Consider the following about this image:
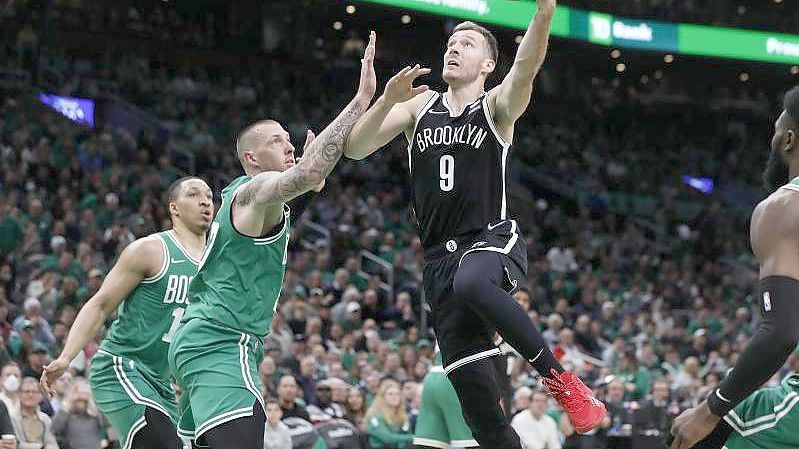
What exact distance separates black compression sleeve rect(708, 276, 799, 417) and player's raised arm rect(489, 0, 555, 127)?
5.55 ft

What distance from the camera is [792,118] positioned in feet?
17.4

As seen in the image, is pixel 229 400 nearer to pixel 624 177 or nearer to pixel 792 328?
pixel 792 328

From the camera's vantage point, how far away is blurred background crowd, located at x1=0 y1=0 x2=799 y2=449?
14.3 meters

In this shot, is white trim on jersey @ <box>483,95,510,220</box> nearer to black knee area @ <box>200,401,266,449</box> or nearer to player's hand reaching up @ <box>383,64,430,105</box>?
player's hand reaching up @ <box>383,64,430,105</box>

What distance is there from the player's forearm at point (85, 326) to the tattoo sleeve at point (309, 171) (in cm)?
172

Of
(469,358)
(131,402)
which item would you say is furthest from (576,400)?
(131,402)

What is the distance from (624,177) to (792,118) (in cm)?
2700

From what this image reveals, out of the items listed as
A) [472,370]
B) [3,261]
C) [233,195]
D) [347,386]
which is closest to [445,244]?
[472,370]

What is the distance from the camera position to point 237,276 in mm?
6652

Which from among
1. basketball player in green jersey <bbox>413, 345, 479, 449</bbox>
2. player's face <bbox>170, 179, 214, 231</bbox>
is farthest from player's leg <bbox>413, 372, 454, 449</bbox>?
player's face <bbox>170, 179, 214, 231</bbox>

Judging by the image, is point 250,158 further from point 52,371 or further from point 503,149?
point 52,371

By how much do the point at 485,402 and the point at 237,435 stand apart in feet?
4.14

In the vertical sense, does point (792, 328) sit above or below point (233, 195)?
below

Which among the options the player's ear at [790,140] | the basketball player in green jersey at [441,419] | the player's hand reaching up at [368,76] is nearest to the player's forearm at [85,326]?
the basketball player in green jersey at [441,419]
